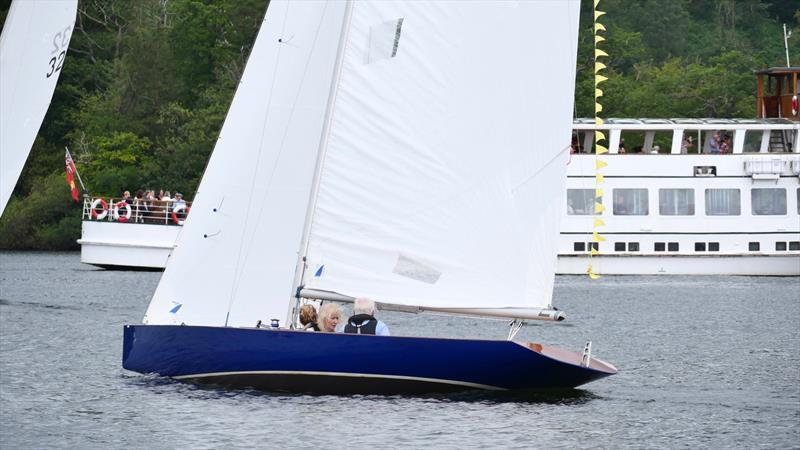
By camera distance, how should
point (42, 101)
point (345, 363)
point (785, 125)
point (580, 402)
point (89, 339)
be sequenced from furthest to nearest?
point (785, 125), point (89, 339), point (42, 101), point (580, 402), point (345, 363)

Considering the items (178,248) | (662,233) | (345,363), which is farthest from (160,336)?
(662,233)

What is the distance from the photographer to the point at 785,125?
59562 mm

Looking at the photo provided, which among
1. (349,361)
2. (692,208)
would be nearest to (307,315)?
(349,361)

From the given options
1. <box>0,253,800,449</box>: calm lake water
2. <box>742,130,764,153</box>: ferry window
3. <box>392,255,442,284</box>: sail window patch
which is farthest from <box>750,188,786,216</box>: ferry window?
<box>392,255,442,284</box>: sail window patch

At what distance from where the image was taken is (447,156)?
23.5 m

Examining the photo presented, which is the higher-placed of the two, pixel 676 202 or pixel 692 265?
pixel 676 202

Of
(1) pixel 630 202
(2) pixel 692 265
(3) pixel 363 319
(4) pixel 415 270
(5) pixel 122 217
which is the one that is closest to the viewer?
(3) pixel 363 319

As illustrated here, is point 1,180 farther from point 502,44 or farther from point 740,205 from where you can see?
point 740,205

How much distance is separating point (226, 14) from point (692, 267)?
133ft

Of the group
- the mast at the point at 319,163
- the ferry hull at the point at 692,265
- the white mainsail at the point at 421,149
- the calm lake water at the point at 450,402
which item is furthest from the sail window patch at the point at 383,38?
the ferry hull at the point at 692,265

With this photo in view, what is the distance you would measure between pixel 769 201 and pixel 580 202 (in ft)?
21.9

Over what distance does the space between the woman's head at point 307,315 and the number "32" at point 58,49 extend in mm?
6611

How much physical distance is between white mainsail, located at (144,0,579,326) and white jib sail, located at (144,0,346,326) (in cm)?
3

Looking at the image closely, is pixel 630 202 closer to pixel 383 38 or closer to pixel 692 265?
pixel 692 265
